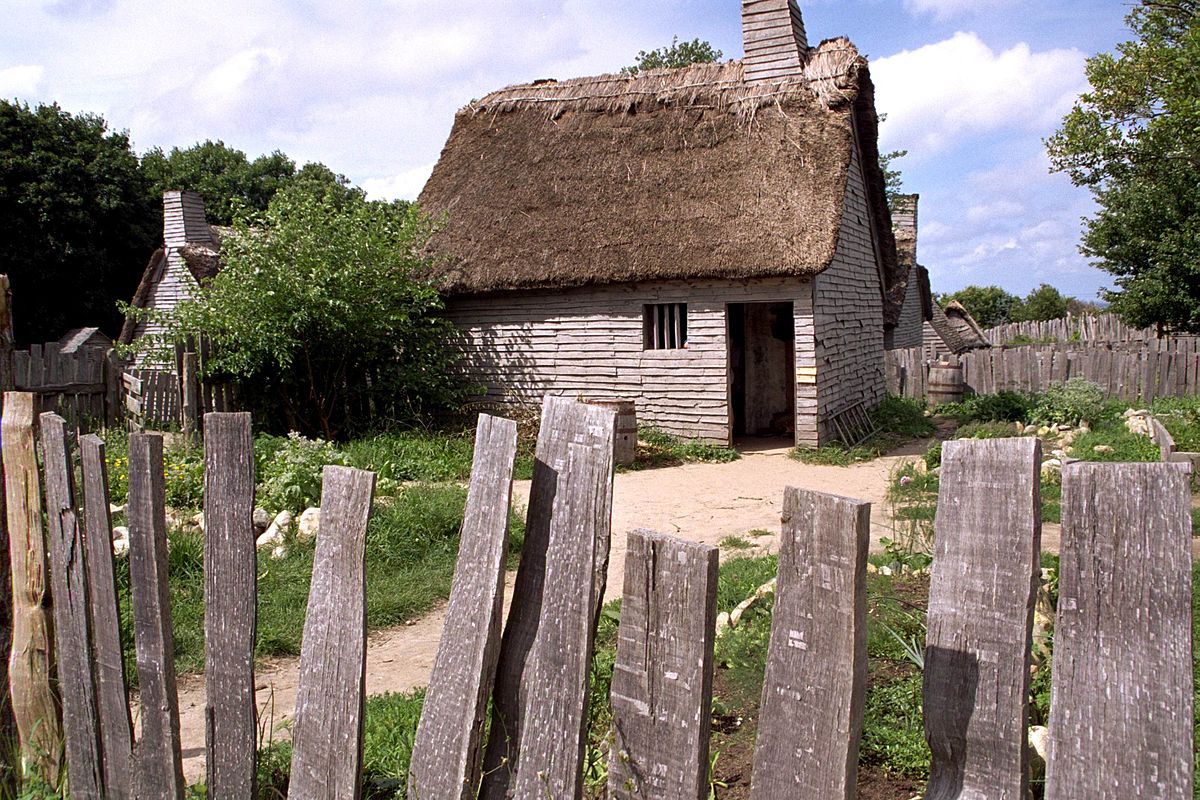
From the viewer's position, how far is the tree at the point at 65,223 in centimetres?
2381

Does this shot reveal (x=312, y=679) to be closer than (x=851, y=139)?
Yes

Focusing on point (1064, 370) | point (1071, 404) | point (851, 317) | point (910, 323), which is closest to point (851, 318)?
point (851, 317)

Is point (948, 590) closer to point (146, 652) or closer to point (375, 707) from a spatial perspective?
point (146, 652)

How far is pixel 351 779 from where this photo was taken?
1.99m

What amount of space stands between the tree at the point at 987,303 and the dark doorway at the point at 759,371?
2900 centimetres

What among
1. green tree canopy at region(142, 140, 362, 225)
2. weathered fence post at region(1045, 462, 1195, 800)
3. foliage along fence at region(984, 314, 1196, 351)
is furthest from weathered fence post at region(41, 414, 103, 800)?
green tree canopy at region(142, 140, 362, 225)

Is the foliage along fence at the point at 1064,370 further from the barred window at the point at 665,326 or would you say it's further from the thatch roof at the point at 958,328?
the thatch roof at the point at 958,328

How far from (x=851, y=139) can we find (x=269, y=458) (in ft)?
29.3

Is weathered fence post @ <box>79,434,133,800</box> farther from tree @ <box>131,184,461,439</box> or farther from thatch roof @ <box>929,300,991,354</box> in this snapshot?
thatch roof @ <box>929,300,991,354</box>

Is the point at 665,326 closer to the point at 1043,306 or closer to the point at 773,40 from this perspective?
the point at 773,40

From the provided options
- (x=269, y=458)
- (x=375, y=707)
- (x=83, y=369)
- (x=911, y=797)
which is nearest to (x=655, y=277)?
(x=269, y=458)

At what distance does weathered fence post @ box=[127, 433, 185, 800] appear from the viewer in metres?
2.24

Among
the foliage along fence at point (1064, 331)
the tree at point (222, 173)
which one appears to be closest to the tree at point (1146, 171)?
the foliage along fence at point (1064, 331)

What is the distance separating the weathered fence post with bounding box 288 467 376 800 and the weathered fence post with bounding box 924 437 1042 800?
1.18 metres
